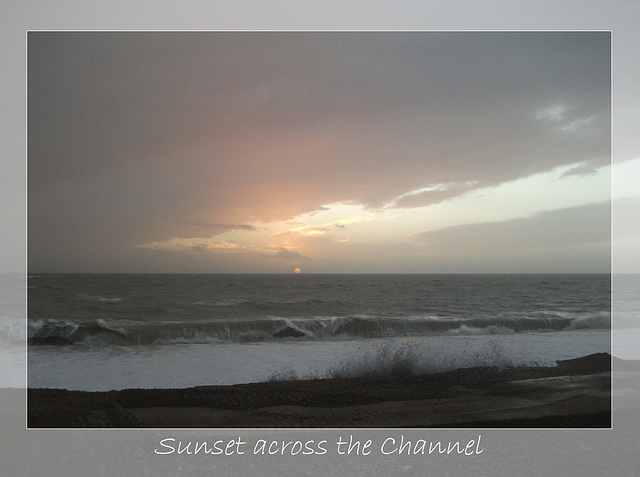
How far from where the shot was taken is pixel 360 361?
418 cm

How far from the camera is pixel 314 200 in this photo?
14.8ft

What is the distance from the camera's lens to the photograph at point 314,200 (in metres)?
Answer: 3.15

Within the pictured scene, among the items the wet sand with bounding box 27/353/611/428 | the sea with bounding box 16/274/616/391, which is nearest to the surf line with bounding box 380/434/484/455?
the wet sand with bounding box 27/353/611/428

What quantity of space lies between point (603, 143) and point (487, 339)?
292 cm

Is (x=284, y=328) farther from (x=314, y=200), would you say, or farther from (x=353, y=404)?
(x=353, y=404)

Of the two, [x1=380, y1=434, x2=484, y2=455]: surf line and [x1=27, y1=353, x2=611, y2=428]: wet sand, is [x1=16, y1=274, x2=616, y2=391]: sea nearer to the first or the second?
[x1=27, y1=353, x2=611, y2=428]: wet sand

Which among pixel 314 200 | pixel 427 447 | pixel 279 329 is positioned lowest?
pixel 279 329

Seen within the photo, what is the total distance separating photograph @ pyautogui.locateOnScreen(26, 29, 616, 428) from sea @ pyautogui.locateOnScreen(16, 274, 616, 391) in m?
0.05

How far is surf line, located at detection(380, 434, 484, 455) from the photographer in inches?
92.3

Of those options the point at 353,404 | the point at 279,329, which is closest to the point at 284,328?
the point at 279,329

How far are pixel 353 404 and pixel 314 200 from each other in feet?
7.32

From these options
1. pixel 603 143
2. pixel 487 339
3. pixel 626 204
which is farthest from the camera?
pixel 487 339

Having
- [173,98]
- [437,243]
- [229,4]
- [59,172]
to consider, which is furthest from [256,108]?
[437,243]

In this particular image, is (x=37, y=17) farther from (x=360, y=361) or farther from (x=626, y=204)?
(x=626, y=204)
